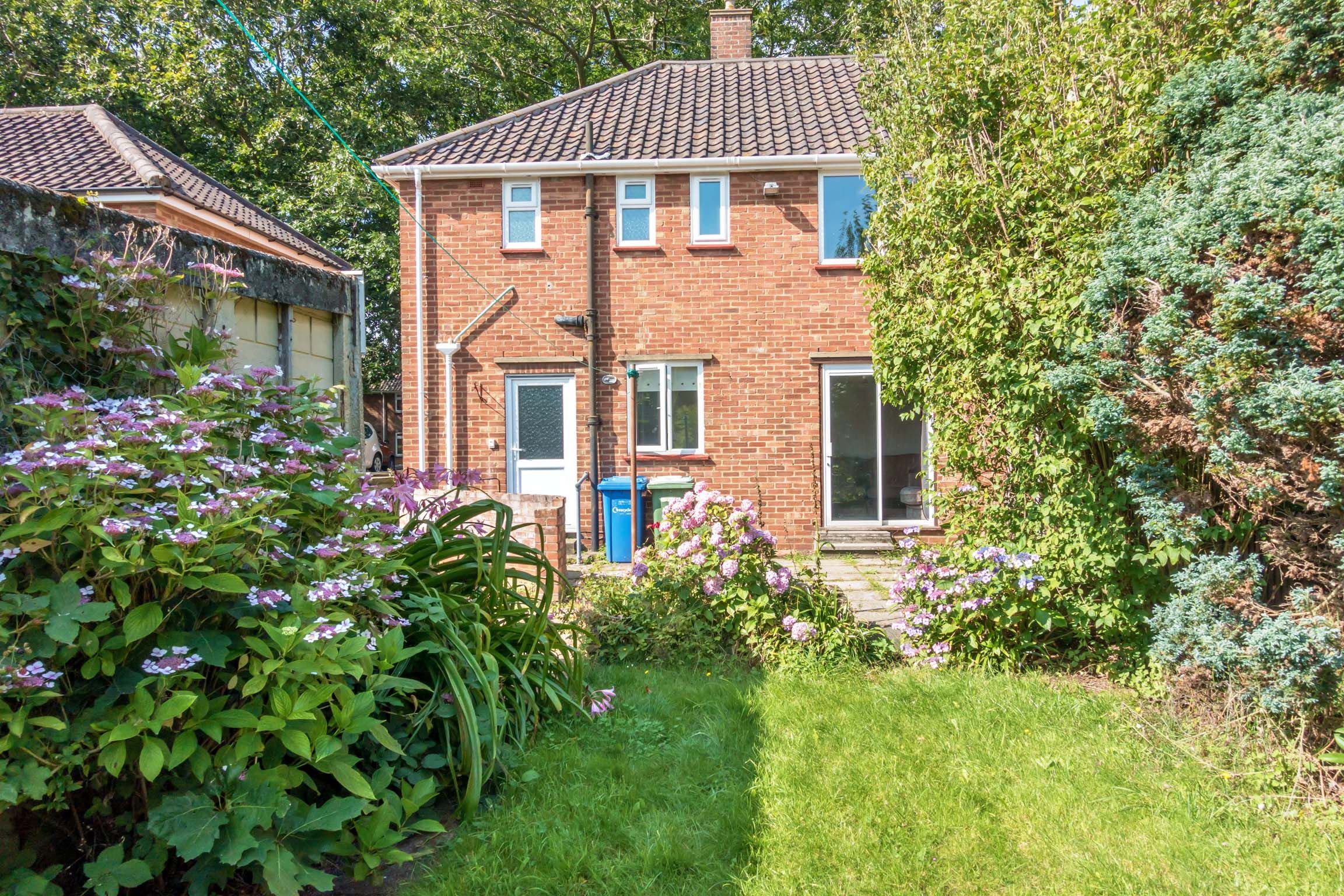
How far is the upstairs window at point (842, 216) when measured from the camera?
1112 centimetres

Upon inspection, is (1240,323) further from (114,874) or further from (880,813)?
(114,874)

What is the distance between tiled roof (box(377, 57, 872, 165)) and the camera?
37.0ft

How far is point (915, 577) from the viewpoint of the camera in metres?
4.95

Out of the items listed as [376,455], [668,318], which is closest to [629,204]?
[668,318]

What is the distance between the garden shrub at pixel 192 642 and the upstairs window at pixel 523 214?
8.74 metres

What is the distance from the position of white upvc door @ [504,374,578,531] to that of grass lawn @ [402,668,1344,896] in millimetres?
7350

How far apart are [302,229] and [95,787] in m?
20.4

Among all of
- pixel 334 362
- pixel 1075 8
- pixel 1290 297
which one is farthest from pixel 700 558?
pixel 1075 8

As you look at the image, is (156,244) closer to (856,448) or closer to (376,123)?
(856,448)

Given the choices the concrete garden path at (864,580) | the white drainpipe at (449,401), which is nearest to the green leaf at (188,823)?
the concrete garden path at (864,580)

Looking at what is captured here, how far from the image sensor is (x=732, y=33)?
14977 mm

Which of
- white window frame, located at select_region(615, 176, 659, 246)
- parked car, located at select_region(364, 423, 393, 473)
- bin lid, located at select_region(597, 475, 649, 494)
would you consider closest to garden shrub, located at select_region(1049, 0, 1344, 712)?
bin lid, located at select_region(597, 475, 649, 494)

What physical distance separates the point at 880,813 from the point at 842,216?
9.42 m

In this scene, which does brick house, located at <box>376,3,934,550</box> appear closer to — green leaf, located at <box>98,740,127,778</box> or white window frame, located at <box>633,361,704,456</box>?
white window frame, located at <box>633,361,704,456</box>
